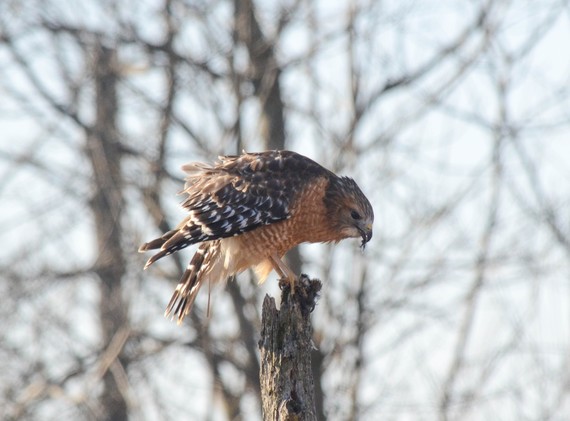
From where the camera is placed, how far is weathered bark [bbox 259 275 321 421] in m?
5.90

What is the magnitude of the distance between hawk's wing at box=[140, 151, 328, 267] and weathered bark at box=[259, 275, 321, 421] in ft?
4.82

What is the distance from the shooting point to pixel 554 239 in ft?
40.2

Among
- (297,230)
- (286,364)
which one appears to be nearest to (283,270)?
(297,230)

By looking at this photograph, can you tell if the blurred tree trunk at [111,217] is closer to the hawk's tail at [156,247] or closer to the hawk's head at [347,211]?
the hawk's head at [347,211]

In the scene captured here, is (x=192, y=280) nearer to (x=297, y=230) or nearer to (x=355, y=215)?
(x=297, y=230)

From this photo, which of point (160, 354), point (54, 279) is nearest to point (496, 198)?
point (160, 354)

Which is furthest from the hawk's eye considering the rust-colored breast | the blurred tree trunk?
the blurred tree trunk

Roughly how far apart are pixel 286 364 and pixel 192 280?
7.12 feet

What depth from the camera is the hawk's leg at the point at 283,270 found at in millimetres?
7338

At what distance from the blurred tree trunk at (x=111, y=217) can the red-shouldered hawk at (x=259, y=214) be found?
4.47m

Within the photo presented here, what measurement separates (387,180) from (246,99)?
166cm

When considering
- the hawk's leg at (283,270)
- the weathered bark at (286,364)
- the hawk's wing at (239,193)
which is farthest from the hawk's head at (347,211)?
the weathered bark at (286,364)

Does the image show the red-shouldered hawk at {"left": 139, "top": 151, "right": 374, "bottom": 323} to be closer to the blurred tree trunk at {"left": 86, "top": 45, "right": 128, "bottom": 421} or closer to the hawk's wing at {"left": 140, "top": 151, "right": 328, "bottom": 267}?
the hawk's wing at {"left": 140, "top": 151, "right": 328, "bottom": 267}

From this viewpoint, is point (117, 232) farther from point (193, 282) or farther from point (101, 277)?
point (193, 282)
